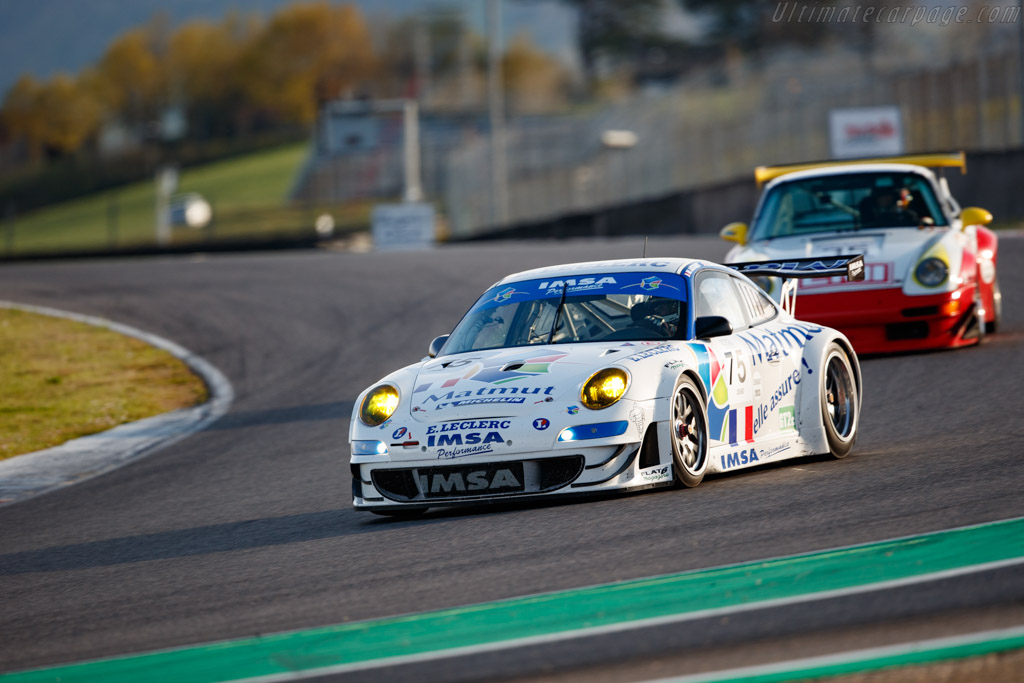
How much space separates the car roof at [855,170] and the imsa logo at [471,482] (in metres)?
7.07

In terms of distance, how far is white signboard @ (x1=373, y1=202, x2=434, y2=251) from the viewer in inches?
1507

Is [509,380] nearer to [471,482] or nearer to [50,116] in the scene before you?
[471,482]

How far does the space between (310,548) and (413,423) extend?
31.0 inches

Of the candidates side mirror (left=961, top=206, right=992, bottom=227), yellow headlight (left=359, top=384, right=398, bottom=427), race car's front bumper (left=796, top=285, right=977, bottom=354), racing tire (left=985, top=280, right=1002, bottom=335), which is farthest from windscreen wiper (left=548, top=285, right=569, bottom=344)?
racing tire (left=985, top=280, right=1002, bottom=335)

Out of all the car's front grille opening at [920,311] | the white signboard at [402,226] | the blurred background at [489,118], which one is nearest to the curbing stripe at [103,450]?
the car's front grille opening at [920,311]

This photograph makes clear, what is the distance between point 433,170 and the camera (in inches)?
2995

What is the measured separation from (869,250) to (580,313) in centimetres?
493

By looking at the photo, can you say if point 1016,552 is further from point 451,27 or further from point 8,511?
point 451,27

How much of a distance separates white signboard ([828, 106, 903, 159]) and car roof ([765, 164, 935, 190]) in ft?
68.3

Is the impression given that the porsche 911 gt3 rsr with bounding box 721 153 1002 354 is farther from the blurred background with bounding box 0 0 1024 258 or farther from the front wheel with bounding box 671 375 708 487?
the blurred background with bounding box 0 0 1024 258

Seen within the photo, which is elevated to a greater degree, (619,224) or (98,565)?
(619,224)

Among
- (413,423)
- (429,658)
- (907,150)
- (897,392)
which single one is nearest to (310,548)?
(413,423)

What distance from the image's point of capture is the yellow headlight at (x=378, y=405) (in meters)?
7.49

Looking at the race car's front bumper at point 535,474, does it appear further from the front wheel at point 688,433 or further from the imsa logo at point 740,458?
the imsa logo at point 740,458
